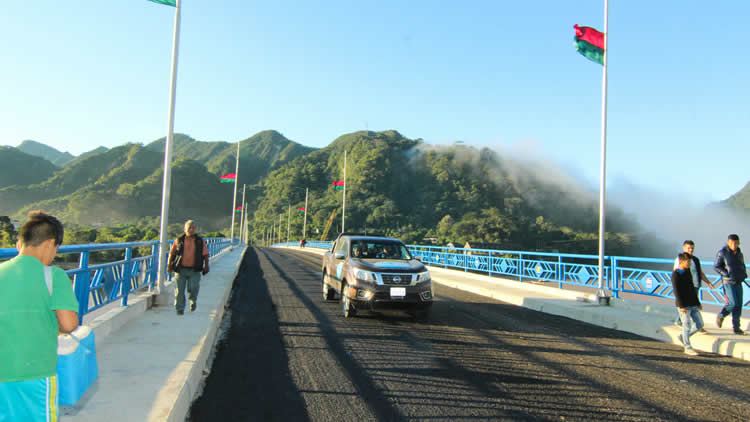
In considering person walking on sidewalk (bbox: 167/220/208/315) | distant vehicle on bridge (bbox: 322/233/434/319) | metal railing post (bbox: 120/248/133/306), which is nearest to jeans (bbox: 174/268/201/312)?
person walking on sidewalk (bbox: 167/220/208/315)

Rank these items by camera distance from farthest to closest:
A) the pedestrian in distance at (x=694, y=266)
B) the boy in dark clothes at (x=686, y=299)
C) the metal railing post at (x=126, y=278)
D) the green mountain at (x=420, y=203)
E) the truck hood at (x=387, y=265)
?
the green mountain at (x=420, y=203) < the truck hood at (x=387, y=265) < the metal railing post at (x=126, y=278) < the pedestrian in distance at (x=694, y=266) < the boy in dark clothes at (x=686, y=299)

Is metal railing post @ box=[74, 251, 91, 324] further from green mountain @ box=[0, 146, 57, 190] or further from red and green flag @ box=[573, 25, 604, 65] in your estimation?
green mountain @ box=[0, 146, 57, 190]

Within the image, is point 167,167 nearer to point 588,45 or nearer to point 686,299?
point 686,299

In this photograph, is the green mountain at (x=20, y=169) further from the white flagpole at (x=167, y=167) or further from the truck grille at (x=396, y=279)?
the truck grille at (x=396, y=279)

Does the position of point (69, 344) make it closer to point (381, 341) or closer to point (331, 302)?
point (381, 341)

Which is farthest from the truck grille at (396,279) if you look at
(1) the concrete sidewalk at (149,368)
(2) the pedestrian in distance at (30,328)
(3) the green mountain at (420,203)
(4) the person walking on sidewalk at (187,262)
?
(3) the green mountain at (420,203)

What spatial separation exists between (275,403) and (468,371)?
100 inches

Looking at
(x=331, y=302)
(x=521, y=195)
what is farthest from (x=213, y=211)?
(x=331, y=302)

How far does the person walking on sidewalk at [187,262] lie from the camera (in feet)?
28.5

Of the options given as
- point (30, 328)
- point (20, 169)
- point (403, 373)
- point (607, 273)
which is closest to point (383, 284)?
point (403, 373)

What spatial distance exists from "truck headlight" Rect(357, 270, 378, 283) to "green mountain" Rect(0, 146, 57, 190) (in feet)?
701

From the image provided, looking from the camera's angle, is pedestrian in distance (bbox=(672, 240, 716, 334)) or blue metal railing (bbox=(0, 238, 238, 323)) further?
pedestrian in distance (bbox=(672, 240, 716, 334))

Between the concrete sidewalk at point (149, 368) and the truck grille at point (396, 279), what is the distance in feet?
10.8

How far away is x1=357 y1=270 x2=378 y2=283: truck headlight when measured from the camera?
30.2 ft
